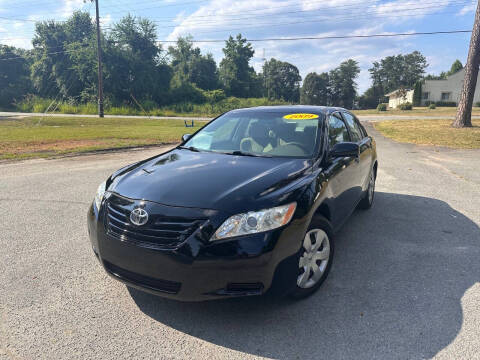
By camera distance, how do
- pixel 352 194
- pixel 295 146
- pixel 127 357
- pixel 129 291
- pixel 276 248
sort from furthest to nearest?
pixel 352 194
pixel 295 146
pixel 129 291
pixel 276 248
pixel 127 357

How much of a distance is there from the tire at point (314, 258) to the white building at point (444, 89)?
71.8m

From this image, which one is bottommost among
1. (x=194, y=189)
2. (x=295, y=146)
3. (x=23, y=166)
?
(x=23, y=166)

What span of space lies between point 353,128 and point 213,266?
342 centimetres

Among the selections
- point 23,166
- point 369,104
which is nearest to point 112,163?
point 23,166

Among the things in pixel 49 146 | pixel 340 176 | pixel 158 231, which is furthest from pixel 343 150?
pixel 49 146

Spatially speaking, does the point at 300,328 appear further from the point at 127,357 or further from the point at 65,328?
the point at 65,328

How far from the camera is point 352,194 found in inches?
161

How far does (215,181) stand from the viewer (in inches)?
109

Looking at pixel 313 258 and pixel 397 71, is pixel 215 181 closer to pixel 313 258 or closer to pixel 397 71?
pixel 313 258

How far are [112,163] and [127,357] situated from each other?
7.65 m

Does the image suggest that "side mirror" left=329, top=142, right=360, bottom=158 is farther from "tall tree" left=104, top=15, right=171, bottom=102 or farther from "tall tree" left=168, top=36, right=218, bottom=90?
"tall tree" left=168, top=36, right=218, bottom=90

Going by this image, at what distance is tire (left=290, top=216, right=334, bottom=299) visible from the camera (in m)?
2.75

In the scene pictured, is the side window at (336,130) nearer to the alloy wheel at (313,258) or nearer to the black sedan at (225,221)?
the black sedan at (225,221)

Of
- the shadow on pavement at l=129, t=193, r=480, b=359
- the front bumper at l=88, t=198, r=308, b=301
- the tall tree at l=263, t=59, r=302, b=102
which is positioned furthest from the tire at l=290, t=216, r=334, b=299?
the tall tree at l=263, t=59, r=302, b=102
